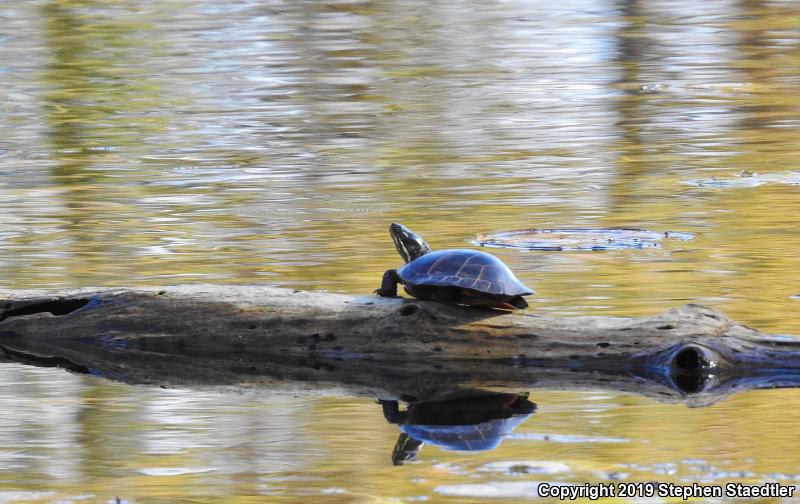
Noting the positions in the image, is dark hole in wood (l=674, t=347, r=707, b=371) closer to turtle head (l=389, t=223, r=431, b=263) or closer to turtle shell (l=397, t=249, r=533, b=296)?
turtle shell (l=397, t=249, r=533, b=296)

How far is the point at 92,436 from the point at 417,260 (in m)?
1.71

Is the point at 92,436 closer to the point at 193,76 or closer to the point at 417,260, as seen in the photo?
the point at 417,260

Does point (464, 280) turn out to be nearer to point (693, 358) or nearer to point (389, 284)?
point (389, 284)

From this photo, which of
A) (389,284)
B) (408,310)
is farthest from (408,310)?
(389,284)

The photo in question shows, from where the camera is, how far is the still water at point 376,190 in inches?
228

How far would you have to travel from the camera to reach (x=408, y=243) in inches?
318

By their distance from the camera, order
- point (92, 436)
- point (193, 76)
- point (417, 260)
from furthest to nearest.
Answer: point (193, 76) → point (417, 260) → point (92, 436)

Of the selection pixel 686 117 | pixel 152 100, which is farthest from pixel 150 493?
pixel 152 100

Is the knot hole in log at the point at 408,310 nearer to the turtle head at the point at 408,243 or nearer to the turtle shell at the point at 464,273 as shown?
the turtle shell at the point at 464,273

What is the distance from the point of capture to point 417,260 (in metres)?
7.41


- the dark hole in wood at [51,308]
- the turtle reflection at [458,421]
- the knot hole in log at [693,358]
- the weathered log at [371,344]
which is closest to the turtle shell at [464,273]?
the weathered log at [371,344]

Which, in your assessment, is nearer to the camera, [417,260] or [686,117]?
[417,260]

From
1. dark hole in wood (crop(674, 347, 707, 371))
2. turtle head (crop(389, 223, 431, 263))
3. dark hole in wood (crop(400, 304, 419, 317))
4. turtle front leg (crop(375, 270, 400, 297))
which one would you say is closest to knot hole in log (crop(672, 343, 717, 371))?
dark hole in wood (crop(674, 347, 707, 371))

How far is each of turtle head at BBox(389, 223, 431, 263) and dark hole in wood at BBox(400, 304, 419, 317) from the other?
2.66ft
